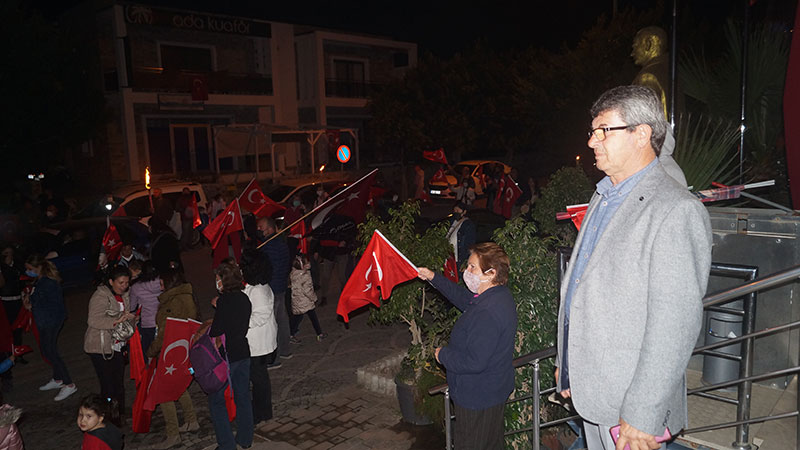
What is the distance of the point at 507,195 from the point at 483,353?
11677 millimetres

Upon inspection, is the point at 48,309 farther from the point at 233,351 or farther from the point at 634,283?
the point at 634,283

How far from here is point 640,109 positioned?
220 centimetres

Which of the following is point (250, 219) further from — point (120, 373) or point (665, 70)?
point (665, 70)

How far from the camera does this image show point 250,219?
1346cm

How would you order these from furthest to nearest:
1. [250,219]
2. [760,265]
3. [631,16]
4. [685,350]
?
[631,16], [250,219], [760,265], [685,350]

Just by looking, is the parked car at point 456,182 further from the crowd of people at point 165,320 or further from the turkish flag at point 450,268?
the turkish flag at point 450,268

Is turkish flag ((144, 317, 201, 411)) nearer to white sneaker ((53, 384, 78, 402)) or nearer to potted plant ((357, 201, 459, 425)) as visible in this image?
potted plant ((357, 201, 459, 425))

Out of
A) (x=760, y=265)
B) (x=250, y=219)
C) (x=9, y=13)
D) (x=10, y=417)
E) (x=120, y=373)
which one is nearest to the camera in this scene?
(x=10, y=417)

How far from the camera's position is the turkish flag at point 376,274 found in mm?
5195

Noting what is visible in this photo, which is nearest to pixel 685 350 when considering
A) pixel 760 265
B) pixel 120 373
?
pixel 760 265

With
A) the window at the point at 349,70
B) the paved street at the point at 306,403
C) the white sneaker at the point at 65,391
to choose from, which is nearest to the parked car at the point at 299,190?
the paved street at the point at 306,403

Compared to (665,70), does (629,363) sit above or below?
below

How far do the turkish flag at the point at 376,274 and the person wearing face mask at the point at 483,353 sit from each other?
3.85 feet

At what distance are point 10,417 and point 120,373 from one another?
7.52ft
